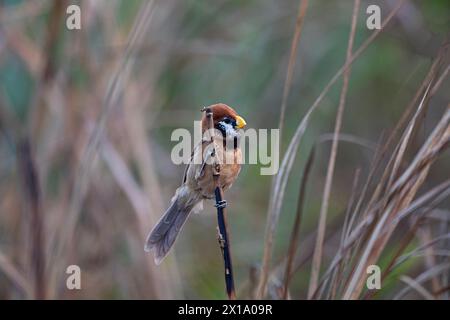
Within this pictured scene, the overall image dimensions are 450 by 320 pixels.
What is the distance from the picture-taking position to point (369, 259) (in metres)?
1.23

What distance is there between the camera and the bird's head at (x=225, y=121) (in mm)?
1253

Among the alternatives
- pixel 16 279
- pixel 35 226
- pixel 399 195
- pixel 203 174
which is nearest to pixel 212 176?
pixel 203 174

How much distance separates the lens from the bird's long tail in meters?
1.27

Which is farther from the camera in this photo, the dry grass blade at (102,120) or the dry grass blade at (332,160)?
the dry grass blade at (102,120)

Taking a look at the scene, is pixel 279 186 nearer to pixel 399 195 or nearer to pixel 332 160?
pixel 332 160

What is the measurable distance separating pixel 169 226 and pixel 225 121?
9.4 inches

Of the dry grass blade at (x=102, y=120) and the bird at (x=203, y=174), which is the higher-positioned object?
the dry grass blade at (x=102, y=120)

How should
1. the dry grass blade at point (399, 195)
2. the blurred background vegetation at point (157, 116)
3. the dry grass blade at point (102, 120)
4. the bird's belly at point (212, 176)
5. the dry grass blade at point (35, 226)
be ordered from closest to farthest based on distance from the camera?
1. the dry grass blade at point (399, 195)
2. the bird's belly at point (212, 176)
3. the dry grass blade at point (102, 120)
4. the dry grass blade at point (35, 226)
5. the blurred background vegetation at point (157, 116)

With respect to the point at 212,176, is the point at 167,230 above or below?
below

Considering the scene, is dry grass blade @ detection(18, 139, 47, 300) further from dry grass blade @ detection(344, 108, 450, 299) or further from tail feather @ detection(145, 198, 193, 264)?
dry grass blade @ detection(344, 108, 450, 299)

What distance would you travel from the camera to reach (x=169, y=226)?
53.6 inches

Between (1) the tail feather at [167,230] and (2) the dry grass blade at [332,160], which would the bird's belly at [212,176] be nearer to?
(1) the tail feather at [167,230]

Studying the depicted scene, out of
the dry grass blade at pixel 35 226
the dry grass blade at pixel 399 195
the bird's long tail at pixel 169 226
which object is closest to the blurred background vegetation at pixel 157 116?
the dry grass blade at pixel 35 226

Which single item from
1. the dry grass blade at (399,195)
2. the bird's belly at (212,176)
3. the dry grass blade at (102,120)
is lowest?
the dry grass blade at (399,195)
